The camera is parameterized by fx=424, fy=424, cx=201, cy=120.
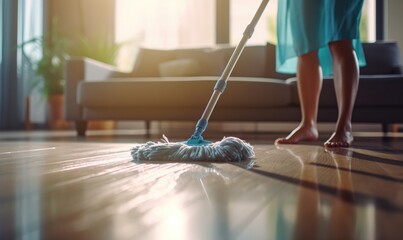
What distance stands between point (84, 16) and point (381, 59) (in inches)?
132

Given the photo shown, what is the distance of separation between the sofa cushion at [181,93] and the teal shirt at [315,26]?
0.63 m

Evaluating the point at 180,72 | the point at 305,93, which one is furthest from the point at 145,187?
the point at 180,72

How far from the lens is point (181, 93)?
2.53 metres

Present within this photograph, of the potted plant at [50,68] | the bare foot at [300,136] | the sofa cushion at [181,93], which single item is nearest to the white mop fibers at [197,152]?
the bare foot at [300,136]

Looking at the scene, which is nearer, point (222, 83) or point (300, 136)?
point (222, 83)

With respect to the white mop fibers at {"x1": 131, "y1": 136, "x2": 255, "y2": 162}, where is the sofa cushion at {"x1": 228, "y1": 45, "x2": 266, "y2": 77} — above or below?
above

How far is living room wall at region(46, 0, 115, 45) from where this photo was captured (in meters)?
4.89

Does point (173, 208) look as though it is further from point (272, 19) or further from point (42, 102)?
point (42, 102)

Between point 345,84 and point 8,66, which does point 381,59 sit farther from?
point 8,66

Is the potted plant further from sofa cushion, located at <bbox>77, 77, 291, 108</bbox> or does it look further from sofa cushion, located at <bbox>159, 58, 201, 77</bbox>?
sofa cushion, located at <bbox>77, 77, 291, 108</bbox>

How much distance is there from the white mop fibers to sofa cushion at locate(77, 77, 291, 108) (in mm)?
1526

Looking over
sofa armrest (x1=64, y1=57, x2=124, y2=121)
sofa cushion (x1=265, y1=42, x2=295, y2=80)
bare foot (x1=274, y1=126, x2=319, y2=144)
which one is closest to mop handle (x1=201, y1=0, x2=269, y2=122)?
bare foot (x1=274, y1=126, x2=319, y2=144)

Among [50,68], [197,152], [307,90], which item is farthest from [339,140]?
[50,68]

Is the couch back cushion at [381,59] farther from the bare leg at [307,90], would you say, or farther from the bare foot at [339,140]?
the bare foot at [339,140]
